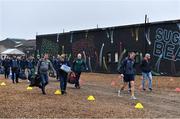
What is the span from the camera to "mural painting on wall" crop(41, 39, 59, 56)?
50.0 meters

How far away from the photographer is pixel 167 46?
34.6m

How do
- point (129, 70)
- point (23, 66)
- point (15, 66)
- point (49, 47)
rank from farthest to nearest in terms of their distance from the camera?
point (49, 47), point (23, 66), point (15, 66), point (129, 70)

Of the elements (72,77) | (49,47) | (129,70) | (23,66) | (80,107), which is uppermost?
(49,47)

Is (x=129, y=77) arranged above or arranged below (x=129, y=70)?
below

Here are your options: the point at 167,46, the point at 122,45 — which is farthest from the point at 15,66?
the point at 122,45

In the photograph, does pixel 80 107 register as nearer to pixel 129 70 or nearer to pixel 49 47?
pixel 129 70

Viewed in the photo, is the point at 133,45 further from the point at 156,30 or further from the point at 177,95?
the point at 177,95

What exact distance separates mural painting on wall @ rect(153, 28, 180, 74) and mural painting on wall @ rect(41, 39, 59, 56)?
17301 mm

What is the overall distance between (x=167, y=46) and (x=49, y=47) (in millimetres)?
20709

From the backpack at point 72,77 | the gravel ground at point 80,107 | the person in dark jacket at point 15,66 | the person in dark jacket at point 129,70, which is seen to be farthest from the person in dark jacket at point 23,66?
the person in dark jacket at point 129,70

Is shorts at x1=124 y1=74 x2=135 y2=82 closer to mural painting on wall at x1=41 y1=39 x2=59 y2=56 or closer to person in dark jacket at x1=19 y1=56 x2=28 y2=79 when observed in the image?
person in dark jacket at x1=19 y1=56 x2=28 y2=79

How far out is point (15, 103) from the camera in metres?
14.1

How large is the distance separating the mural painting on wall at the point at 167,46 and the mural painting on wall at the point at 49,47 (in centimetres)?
1730

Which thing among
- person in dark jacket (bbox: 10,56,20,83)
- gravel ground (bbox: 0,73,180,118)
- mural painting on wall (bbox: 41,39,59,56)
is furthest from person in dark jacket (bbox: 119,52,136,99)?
mural painting on wall (bbox: 41,39,59,56)
